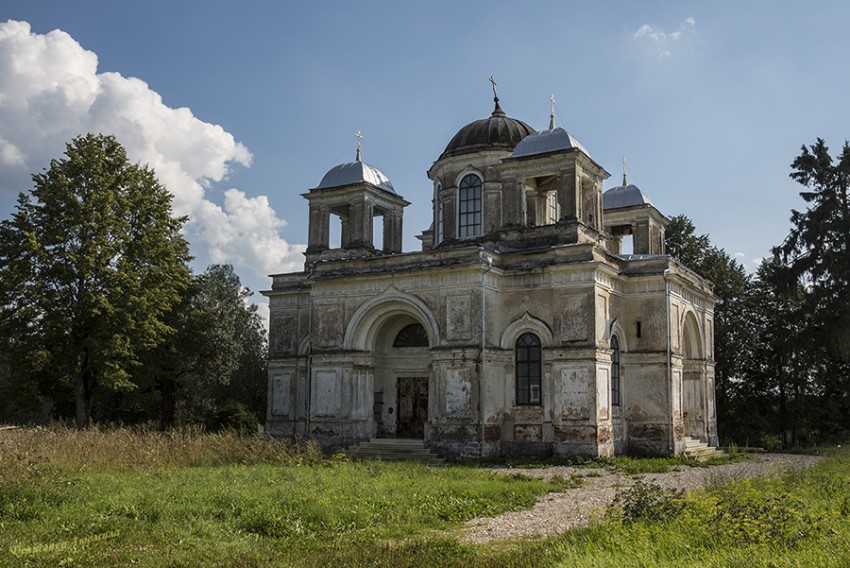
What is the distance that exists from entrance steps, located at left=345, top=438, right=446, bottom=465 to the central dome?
9652 mm

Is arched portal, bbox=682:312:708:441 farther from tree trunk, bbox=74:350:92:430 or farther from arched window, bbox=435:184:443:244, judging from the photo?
tree trunk, bbox=74:350:92:430

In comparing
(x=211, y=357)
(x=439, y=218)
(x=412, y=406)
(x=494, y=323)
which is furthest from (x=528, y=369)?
(x=211, y=357)

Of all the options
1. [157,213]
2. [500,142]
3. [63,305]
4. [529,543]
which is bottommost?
[529,543]

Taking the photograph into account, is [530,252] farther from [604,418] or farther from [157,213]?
[157,213]

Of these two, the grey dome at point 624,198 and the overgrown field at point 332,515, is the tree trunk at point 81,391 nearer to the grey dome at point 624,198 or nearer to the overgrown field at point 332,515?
the overgrown field at point 332,515

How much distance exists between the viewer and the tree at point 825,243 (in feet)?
92.5

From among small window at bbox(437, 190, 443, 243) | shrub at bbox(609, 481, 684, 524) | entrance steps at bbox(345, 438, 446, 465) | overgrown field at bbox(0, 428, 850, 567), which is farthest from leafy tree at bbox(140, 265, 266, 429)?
shrub at bbox(609, 481, 684, 524)

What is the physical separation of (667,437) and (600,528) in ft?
47.3

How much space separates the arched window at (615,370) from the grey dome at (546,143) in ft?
19.0

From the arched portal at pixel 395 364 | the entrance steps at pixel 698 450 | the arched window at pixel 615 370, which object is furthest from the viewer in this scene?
the arched portal at pixel 395 364

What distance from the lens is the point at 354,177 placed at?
27469mm

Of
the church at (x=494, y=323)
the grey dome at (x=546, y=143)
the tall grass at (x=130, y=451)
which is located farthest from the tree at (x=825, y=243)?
the tall grass at (x=130, y=451)

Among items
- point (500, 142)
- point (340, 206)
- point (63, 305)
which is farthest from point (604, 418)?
point (63, 305)

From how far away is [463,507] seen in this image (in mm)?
12344
